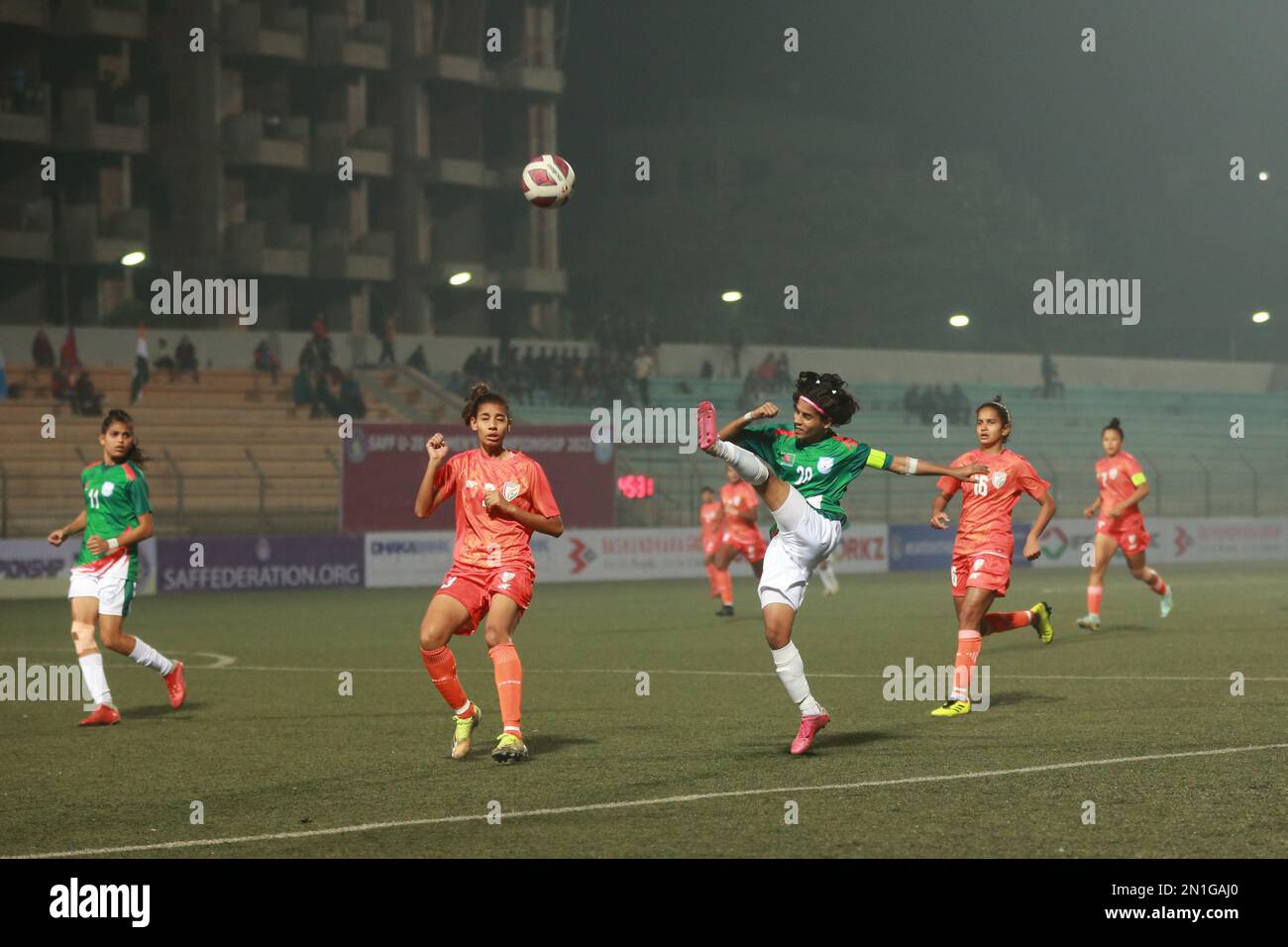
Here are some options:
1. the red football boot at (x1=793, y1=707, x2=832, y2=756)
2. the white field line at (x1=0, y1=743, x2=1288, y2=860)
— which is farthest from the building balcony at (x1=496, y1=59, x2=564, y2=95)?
the white field line at (x1=0, y1=743, x2=1288, y2=860)

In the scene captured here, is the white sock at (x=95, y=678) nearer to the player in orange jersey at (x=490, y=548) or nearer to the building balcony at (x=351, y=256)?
the player in orange jersey at (x=490, y=548)

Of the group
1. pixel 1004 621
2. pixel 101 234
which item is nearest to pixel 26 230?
pixel 101 234

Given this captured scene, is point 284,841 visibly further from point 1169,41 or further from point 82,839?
point 1169,41

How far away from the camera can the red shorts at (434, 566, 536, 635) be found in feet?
34.2

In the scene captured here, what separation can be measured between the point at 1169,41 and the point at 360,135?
156ft

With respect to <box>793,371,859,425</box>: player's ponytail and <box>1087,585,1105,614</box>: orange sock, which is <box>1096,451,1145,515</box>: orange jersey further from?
<box>793,371,859,425</box>: player's ponytail

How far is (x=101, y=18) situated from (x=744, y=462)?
167 feet

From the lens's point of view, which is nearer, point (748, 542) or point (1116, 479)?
point (1116, 479)

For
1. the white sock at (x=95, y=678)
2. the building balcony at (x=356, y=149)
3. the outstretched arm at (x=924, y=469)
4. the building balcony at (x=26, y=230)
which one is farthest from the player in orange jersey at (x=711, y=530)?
the building balcony at (x=356, y=149)

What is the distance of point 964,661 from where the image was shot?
41.7 ft

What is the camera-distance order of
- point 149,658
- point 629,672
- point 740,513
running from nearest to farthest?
point 149,658 < point 629,672 < point 740,513

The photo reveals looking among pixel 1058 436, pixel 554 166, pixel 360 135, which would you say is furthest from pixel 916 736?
pixel 360 135

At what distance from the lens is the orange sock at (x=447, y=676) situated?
34.6 feet

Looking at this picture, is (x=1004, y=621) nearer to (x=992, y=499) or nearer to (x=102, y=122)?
(x=992, y=499)
